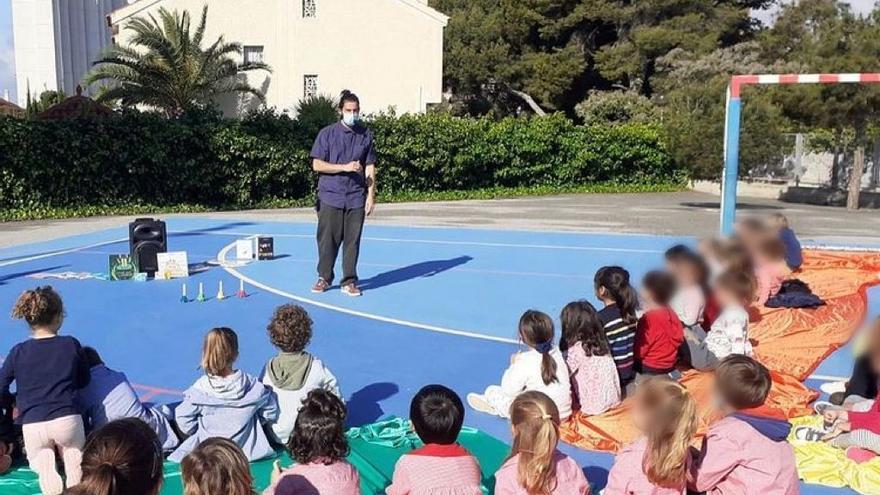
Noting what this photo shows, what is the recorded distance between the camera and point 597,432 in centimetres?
523

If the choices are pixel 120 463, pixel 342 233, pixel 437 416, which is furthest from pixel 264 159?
pixel 120 463

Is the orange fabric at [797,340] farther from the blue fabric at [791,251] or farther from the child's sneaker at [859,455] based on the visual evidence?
the child's sneaker at [859,455]

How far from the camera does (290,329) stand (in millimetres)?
5094

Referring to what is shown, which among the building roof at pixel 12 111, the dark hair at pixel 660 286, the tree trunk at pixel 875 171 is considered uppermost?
the building roof at pixel 12 111

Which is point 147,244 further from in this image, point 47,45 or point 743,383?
point 47,45

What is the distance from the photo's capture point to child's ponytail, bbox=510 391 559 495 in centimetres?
339

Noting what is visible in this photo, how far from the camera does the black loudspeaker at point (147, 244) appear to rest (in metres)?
10.8

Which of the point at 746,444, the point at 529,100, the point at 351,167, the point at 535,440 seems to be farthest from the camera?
the point at 529,100

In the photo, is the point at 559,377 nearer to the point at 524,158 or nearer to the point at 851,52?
the point at 851,52

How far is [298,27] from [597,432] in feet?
98.0

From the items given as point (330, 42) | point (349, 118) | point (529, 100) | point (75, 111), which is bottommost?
point (349, 118)

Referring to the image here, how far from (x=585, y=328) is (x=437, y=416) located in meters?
1.99

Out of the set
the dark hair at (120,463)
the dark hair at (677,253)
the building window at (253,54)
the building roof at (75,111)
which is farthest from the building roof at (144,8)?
the dark hair at (120,463)

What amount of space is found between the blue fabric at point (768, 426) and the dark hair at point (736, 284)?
2889mm
